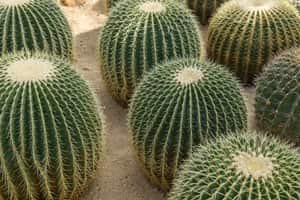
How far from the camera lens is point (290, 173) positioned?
270 centimetres

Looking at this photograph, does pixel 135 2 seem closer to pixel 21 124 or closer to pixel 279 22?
pixel 279 22

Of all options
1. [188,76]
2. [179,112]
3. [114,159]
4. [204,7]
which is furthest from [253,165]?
[204,7]

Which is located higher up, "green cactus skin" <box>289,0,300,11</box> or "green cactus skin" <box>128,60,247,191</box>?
"green cactus skin" <box>289,0,300,11</box>

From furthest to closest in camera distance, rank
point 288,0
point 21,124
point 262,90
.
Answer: point 288,0 < point 262,90 < point 21,124

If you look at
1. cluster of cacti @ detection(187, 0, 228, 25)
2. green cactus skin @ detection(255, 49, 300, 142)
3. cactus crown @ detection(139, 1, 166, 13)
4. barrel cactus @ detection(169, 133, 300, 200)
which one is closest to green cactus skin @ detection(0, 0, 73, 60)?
cactus crown @ detection(139, 1, 166, 13)

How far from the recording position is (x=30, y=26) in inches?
178

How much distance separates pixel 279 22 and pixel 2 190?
288 centimetres

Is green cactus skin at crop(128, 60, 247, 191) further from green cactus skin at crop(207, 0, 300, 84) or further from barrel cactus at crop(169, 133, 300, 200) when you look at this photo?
green cactus skin at crop(207, 0, 300, 84)

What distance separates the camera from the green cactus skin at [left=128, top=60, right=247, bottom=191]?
3.64 metres

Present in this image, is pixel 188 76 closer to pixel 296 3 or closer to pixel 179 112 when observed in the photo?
pixel 179 112

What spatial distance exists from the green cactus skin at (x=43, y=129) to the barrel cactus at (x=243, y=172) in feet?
3.11

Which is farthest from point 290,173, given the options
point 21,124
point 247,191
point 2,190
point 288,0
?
point 288,0

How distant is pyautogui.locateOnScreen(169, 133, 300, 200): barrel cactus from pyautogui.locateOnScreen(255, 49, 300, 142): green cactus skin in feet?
4.08

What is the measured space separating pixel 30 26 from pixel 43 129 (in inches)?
54.7
